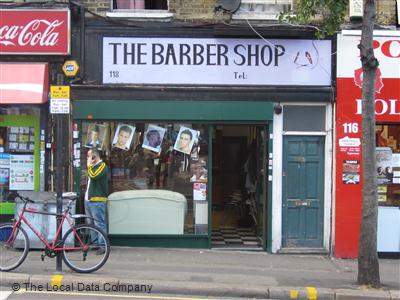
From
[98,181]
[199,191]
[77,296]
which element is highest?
[98,181]

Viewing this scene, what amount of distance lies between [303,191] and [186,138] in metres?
2.40

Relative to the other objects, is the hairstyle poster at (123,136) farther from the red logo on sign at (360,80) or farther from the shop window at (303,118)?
the red logo on sign at (360,80)

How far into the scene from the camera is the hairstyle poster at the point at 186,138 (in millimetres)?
10727

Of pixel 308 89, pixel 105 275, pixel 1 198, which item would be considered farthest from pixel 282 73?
pixel 1 198

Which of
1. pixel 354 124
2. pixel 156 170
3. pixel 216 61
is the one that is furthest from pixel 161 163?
pixel 354 124

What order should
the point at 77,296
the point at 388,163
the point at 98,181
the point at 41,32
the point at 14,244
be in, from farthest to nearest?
the point at 388,163
the point at 41,32
the point at 98,181
the point at 14,244
the point at 77,296

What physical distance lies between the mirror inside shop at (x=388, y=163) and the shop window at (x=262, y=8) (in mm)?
2856

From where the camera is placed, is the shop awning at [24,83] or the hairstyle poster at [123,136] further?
the hairstyle poster at [123,136]

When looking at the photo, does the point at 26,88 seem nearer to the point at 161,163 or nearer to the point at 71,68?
the point at 71,68

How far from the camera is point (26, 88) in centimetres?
1010

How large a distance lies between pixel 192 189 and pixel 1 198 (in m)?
3.61

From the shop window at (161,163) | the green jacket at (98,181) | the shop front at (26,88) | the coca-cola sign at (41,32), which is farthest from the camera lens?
the shop window at (161,163)

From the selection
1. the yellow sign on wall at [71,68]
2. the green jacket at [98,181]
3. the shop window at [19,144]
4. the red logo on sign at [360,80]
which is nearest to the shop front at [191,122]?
the yellow sign on wall at [71,68]

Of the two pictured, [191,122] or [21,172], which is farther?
[21,172]
